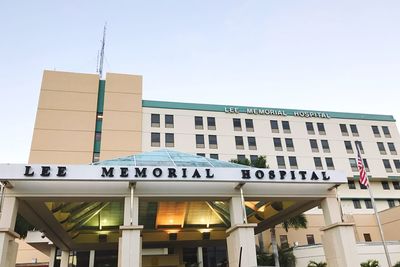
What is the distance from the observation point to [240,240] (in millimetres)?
15312

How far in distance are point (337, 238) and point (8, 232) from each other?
14.4 meters

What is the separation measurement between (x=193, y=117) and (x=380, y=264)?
2765 centimetres

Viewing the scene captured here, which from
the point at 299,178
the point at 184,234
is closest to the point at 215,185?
the point at 299,178

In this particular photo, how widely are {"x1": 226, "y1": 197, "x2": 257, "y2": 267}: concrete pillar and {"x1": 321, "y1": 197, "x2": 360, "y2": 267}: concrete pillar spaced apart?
13.5 ft

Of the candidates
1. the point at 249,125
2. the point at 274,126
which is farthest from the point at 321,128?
the point at 249,125

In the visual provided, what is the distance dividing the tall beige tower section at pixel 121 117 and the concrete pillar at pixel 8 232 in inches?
1106

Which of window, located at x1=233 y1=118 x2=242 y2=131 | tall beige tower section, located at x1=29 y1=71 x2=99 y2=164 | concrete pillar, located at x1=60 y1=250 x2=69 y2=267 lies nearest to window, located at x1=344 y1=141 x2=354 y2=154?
window, located at x1=233 y1=118 x2=242 y2=131

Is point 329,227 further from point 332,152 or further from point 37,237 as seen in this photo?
point 332,152

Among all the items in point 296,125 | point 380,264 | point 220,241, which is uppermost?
point 296,125

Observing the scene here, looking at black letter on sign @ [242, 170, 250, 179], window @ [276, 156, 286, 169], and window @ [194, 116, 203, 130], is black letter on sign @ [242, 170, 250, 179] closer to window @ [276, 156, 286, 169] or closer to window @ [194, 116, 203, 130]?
window @ [194, 116, 203, 130]

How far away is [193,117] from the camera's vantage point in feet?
157

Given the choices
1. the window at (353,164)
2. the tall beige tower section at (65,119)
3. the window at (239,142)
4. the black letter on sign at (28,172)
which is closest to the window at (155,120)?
the tall beige tower section at (65,119)

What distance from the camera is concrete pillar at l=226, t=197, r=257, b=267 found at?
1514 cm

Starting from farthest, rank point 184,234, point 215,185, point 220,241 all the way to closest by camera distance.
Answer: point 220,241
point 184,234
point 215,185
